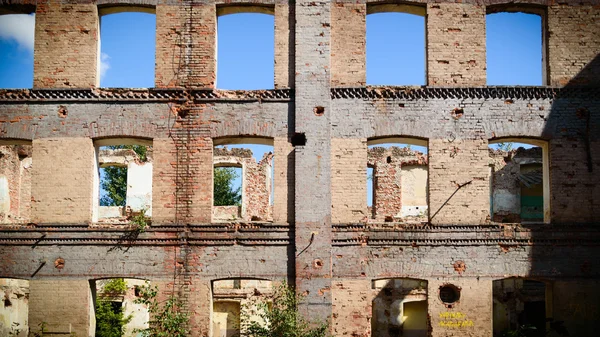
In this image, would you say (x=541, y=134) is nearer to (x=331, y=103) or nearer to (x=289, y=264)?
(x=331, y=103)

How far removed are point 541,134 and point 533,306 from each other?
28.0 feet

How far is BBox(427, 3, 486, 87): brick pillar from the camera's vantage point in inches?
469

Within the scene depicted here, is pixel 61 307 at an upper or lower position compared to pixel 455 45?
lower

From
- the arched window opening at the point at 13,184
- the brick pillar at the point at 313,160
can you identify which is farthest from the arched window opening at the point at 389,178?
the arched window opening at the point at 13,184

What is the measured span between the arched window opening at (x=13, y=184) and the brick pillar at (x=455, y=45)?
12.6 m

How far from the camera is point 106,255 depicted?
11.5m

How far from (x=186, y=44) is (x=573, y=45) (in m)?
8.33

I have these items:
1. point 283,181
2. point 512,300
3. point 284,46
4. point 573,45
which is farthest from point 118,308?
point 573,45

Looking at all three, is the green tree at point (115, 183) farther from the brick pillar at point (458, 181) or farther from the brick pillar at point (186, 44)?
the brick pillar at point (458, 181)

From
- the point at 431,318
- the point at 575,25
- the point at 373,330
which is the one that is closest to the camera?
the point at 431,318

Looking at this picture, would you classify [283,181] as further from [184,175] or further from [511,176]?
[511,176]

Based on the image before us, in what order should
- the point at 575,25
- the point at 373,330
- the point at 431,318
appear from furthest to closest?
the point at 373,330
the point at 575,25
the point at 431,318

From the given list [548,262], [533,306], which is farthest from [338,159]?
[533,306]

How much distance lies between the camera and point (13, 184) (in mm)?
17812
